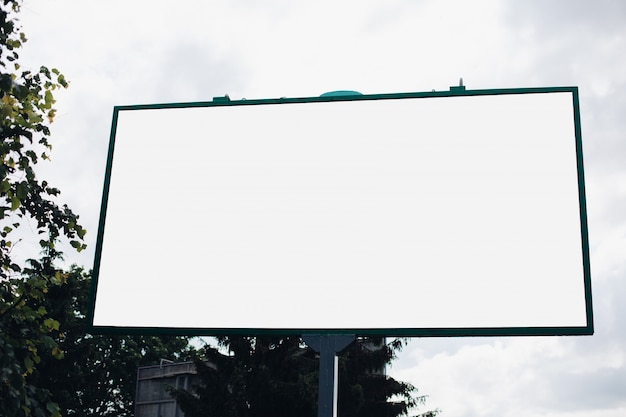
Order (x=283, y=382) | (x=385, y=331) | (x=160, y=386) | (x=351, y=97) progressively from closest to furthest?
(x=385, y=331), (x=351, y=97), (x=283, y=382), (x=160, y=386)

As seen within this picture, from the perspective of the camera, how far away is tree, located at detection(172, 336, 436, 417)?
21.0 metres

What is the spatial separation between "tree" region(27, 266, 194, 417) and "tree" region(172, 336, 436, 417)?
16.3 feet

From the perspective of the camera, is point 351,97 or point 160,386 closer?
point 351,97

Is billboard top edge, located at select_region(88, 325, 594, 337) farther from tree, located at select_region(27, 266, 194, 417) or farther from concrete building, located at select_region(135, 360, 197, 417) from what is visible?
concrete building, located at select_region(135, 360, 197, 417)

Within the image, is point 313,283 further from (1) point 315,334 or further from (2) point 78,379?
(2) point 78,379

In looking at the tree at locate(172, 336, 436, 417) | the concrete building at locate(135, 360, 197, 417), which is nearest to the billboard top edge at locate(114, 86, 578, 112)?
the tree at locate(172, 336, 436, 417)

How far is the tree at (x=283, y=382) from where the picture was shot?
68.9ft

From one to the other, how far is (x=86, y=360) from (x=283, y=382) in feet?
45.0

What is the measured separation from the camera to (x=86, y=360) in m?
31.4

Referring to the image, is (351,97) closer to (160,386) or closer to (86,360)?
(160,386)

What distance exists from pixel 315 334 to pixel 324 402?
0.96 meters

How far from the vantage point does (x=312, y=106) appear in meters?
10.9

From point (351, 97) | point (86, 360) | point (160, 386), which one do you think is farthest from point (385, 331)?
point (86, 360)

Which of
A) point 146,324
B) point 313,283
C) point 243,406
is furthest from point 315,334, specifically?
point 243,406
